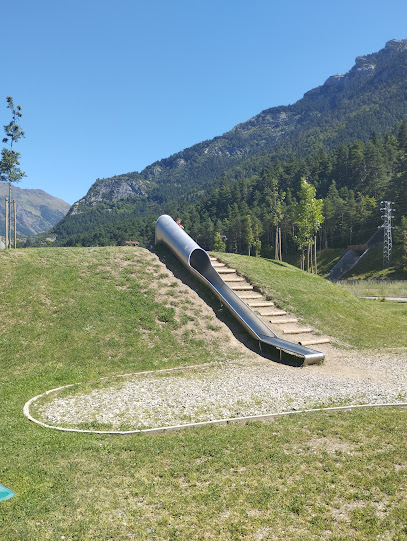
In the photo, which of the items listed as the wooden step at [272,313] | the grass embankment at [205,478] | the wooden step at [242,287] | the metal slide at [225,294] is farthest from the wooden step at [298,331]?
the grass embankment at [205,478]

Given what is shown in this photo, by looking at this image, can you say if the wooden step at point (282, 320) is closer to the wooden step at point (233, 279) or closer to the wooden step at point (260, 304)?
the wooden step at point (260, 304)

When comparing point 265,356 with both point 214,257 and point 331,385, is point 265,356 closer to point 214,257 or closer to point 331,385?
point 331,385

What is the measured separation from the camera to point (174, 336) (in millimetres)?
15156

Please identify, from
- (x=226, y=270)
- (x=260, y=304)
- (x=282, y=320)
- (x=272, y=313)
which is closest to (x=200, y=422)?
(x=282, y=320)

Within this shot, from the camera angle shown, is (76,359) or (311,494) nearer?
(311,494)

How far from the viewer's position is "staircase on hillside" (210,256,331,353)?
16.5 meters

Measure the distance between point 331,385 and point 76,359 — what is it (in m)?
8.07

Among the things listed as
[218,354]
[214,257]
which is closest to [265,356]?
[218,354]

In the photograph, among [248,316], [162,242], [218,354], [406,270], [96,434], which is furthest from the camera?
[406,270]

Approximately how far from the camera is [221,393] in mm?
10391

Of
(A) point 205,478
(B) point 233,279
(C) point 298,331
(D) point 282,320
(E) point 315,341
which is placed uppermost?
(B) point 233,279

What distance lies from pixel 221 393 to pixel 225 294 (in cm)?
837

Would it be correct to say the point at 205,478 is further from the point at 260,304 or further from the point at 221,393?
the point at 260,304

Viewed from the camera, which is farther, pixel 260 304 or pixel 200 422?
pixel 260 304
